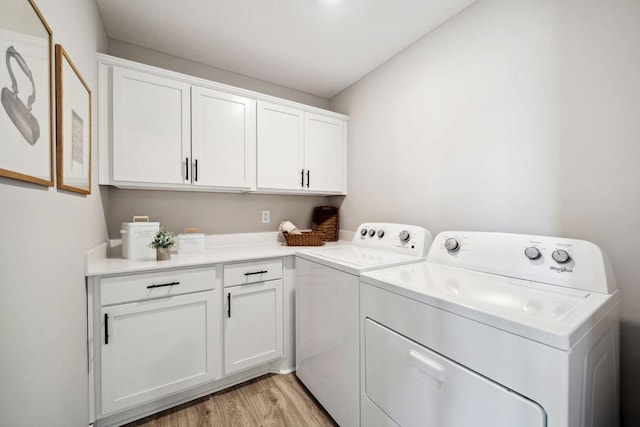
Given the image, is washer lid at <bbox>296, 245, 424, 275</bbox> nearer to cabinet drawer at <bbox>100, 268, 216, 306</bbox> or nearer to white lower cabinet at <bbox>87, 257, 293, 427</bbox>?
white lower cabinet at <bbox>87, 257, 293, 427</bbox>

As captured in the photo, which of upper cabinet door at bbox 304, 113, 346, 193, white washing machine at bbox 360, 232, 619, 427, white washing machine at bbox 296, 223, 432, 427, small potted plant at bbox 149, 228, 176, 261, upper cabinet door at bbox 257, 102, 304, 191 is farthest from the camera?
upper cabinet door at bbox 304, 113, 346, 193

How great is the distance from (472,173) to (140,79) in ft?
7.10

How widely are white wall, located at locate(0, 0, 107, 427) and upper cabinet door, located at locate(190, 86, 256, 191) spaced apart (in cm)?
61

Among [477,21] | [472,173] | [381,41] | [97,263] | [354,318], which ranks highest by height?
[381,41]

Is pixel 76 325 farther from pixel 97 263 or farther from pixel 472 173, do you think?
pixel 472 173

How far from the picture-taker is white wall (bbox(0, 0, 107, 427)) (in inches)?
26.5

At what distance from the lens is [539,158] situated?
4.13ft

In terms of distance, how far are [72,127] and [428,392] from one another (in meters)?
1.83

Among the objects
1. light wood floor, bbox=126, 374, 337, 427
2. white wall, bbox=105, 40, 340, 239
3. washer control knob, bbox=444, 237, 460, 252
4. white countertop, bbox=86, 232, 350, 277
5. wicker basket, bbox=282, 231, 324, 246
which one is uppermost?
white wall, bbox=105, 40, 340, 239

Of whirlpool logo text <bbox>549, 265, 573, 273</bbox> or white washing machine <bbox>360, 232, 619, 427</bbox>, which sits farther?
whirlpool logo text <bbox>549, 265, 573, 273</bbox>

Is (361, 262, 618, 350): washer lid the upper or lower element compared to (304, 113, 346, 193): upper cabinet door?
lower

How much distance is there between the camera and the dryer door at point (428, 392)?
71 centimetres

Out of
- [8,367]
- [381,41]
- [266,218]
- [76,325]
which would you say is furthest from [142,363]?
[381,41]

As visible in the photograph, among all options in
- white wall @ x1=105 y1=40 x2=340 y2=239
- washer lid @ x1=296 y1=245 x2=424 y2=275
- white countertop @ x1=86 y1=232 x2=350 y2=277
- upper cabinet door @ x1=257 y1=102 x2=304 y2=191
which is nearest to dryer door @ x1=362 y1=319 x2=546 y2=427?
washer lid @ x1=296 y1=245 x2=424 y2=275
